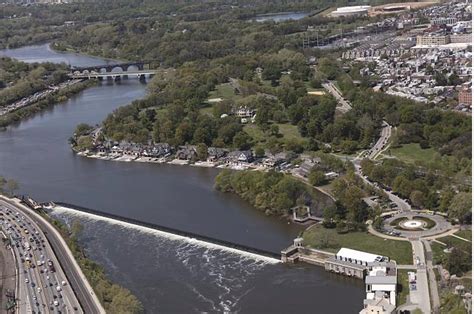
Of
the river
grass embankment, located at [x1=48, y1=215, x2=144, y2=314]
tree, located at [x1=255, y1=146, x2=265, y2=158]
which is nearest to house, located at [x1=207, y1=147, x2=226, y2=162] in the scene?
tree, located at [x1=255, y1=146, x2=265, y2=158]

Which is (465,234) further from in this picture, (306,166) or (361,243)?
(306,166)

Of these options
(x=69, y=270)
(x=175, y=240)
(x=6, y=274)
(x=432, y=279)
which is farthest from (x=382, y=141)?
(x=6, y=274)

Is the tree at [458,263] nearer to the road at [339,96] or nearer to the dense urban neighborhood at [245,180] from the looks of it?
the dense urban neighborhood at [245,180]

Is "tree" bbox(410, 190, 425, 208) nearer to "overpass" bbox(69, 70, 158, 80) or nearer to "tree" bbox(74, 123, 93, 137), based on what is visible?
"tree" bbox(74, 123, 93, 137)

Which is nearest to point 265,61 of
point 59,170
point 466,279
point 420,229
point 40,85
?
point 40,85

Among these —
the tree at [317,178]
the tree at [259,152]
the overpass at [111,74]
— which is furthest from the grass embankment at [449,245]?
the overpass at [111,74]
